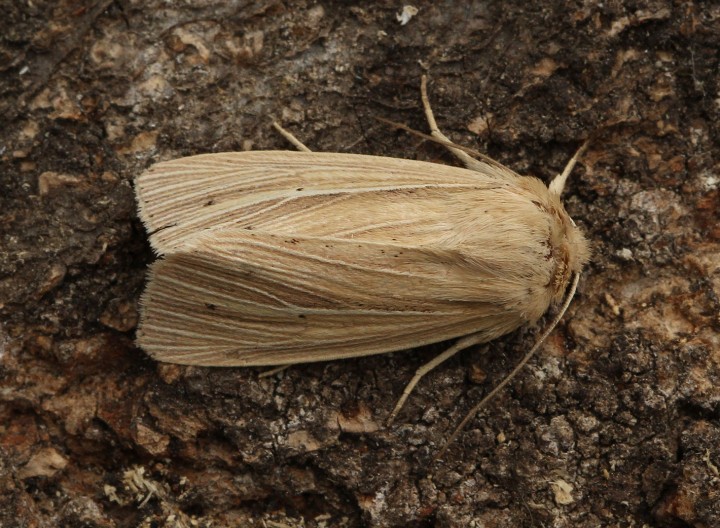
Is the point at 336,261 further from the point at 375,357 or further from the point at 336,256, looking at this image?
the point at 375,357

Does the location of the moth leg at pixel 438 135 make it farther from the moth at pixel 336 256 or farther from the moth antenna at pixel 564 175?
the moth antenna at pixel 564 175

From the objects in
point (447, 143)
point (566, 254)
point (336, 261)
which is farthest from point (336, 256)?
point (566, 254)

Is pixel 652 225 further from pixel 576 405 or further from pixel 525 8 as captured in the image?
pixel 525 8

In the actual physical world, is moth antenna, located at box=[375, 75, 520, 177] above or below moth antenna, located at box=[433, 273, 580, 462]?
above

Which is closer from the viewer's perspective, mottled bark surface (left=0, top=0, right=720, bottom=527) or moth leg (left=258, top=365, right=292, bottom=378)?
mottled bark surface (left=0, top=0, right=720, bottom=527)

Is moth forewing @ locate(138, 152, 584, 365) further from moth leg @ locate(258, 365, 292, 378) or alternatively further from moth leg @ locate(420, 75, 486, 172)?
moth leg @ locate(420, 75, 486, 172)

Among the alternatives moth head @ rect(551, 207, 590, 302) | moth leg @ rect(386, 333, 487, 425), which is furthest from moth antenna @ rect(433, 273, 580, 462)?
moth leg @ rect(386, 333, 487, 425)
